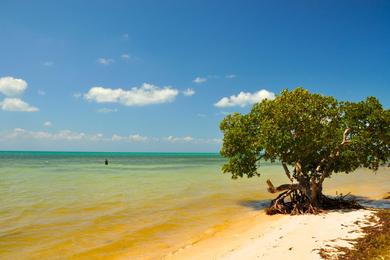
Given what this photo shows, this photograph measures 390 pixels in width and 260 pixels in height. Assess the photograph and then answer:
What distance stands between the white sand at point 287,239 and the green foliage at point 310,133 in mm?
3656

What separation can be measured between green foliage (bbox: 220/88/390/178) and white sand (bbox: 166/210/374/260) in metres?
3.66

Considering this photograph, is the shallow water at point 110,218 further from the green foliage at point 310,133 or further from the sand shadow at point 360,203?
the green foliage at point 310,133

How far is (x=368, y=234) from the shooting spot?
1212cm

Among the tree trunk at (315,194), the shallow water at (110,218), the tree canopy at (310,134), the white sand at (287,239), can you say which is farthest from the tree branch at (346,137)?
the shallow water at (110,218)

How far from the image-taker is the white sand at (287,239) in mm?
10938

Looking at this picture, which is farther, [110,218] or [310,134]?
[110,218]

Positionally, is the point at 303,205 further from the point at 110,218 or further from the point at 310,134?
the point at 110,218

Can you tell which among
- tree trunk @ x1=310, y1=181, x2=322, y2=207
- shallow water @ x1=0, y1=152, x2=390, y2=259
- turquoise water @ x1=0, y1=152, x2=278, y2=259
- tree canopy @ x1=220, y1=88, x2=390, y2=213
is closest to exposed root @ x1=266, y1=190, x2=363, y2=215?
tree trunk @ x1=310, y1=181, x2=322, y2=207

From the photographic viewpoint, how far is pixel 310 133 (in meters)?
18.2

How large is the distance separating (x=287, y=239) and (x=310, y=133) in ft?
24.5

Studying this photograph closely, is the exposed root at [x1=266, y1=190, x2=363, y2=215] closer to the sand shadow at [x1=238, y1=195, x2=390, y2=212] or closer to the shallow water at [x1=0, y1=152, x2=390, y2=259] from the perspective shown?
the sand shadow at [x1=238, y1=195, x2=390, y2=212]

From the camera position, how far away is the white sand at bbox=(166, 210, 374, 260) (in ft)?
35.9

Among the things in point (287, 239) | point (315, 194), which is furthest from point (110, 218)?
point (315, 194)

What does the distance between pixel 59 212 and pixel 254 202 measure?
1335cm
